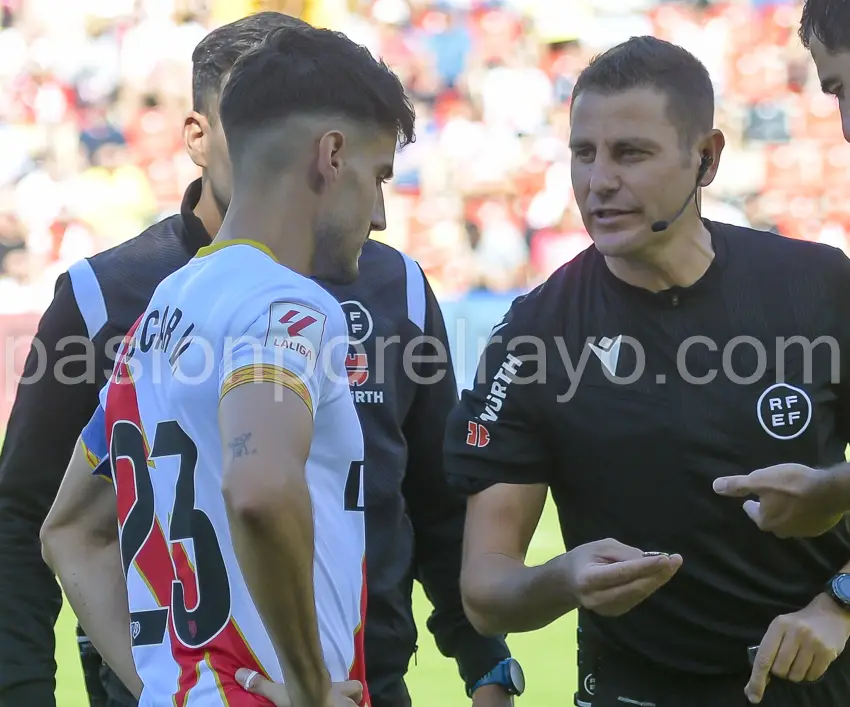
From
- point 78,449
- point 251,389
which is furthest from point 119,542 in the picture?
point 251,389

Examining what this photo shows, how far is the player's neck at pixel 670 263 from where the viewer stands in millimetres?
2648

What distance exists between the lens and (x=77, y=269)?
103 inches

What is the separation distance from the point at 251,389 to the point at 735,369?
1.25 meters

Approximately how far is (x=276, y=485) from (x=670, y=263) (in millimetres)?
1280

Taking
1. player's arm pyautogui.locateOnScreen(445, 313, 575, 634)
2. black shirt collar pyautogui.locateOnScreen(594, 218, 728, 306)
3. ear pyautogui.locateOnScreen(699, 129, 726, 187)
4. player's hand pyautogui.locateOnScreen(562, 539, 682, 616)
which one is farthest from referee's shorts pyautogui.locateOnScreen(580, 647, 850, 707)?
ear pyautogui.locateOnScreen(699, 129, 726, 187)

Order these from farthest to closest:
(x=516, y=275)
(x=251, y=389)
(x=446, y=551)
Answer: (x=516, y=275) < (x=446, y=551) < (x=251, y=389)

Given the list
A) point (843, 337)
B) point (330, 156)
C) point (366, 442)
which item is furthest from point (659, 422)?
point (330, 156)

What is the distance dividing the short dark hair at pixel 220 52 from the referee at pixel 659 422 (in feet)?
2.36

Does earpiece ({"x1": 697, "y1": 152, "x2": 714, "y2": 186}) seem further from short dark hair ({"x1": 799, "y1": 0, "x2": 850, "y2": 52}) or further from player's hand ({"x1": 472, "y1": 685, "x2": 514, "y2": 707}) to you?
player's hand ({"x1": 472, "y1": 685, "x2": 514, "y2": 707})

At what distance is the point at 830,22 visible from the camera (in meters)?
2.40

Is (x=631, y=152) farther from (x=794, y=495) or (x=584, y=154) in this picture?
(x=794, y=495)

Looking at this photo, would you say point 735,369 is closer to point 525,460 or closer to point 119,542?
point 525,460

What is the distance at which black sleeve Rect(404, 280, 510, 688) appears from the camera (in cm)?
289

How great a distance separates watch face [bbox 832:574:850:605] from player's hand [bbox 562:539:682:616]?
0.50 meters
